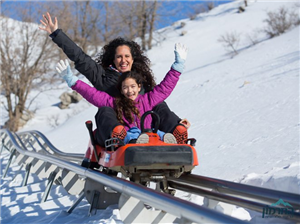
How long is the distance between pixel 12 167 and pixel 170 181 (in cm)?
503

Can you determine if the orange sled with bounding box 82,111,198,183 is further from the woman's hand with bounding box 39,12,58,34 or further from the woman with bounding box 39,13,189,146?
the woman's hand with bounding box 39,12,58,34

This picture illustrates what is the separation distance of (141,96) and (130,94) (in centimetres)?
16

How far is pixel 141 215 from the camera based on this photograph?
2832 millimetres

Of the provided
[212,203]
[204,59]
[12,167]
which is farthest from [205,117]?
[204,59]

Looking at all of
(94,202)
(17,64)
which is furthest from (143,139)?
(17,64)

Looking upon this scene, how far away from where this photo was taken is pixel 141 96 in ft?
12.7

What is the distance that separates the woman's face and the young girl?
1.55ft

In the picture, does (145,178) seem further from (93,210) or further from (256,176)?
(256,176)

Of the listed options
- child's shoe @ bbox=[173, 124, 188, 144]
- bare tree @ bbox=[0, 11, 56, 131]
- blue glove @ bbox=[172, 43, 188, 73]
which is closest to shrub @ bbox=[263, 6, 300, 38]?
bare tree @ bbox=[0, 11, 56, 131]

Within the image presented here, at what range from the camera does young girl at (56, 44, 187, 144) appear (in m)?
3.68

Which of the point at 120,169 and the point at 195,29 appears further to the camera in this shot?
the point at 195,29

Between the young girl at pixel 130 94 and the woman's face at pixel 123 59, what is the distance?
47 cm

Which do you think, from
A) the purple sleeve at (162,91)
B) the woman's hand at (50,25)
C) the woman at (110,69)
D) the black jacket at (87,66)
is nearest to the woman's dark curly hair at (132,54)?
the woman at (110,69)

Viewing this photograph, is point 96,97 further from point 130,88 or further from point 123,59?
point 123,59
